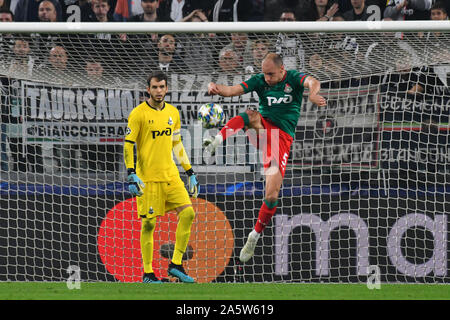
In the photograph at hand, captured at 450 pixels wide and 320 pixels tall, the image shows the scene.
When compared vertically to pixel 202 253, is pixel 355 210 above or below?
above

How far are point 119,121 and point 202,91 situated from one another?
2.82 ft

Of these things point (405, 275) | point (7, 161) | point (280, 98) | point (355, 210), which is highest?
point (280, 98)

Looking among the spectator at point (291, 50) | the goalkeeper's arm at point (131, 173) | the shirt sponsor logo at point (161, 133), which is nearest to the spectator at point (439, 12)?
the spectator at point (291, 50)

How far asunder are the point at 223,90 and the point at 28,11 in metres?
3.66

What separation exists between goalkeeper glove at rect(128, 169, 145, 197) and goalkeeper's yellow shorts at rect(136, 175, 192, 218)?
0.13 metres

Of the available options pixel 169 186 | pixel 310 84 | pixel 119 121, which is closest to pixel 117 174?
pixel 119 121

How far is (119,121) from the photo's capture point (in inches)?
266

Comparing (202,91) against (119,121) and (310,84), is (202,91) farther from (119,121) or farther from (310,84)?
(310,84)

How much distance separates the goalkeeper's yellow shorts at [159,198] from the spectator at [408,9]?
3.70 metres

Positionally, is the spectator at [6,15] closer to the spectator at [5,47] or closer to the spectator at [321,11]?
the spectator at [5,47]

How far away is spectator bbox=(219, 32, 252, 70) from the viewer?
598cm

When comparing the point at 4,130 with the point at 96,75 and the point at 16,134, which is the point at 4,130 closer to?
the point at 16,134

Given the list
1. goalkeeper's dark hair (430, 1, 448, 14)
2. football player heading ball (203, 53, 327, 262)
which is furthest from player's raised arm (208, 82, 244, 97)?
goalkeeper's dark hair (430, 1, 448, 14)

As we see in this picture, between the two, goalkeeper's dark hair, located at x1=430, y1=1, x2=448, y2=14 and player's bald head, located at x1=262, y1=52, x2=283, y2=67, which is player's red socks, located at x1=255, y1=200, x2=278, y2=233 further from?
goalkeeper's dark hair, located at x1=430, y1=1, x2=448, y2=14
